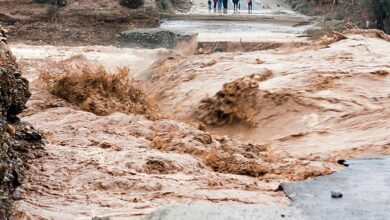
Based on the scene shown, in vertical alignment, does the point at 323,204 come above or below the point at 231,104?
above

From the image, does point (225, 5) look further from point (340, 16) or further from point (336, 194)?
point (336, 194)

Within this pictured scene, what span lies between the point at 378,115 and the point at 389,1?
15892mm

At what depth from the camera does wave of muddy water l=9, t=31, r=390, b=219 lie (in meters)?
7.41

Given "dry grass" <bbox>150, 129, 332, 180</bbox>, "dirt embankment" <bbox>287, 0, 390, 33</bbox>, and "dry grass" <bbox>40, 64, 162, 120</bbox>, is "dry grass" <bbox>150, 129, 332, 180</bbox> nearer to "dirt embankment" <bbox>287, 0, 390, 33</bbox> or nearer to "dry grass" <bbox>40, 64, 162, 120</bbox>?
"dry grass" <bbox>40, 64, 162, 120</bbox>

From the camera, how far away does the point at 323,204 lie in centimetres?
705

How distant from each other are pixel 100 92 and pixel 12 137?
573 centimetres

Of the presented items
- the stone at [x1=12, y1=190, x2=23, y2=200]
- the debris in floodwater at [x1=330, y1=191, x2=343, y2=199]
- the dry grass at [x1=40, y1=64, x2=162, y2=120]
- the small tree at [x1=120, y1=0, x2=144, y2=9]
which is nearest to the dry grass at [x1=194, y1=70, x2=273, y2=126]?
the dry grass at [x1=40, y1=64, x2=162, y2=120]

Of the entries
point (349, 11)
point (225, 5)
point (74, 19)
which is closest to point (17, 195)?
point (74, 19)

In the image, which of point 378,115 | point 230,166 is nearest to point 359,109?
point 378,115

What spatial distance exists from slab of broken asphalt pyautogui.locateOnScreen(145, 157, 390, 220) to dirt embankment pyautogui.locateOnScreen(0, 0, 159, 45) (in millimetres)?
21288

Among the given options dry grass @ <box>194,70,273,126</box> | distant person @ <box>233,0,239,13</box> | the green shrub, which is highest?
dry grass @ <box>194,70,273,126</box>

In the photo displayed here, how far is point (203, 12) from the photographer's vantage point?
123 ft

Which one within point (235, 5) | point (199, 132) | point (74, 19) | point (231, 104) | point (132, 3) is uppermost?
point (199, 132)

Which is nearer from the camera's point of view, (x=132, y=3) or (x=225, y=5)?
(x=132, y=3)
